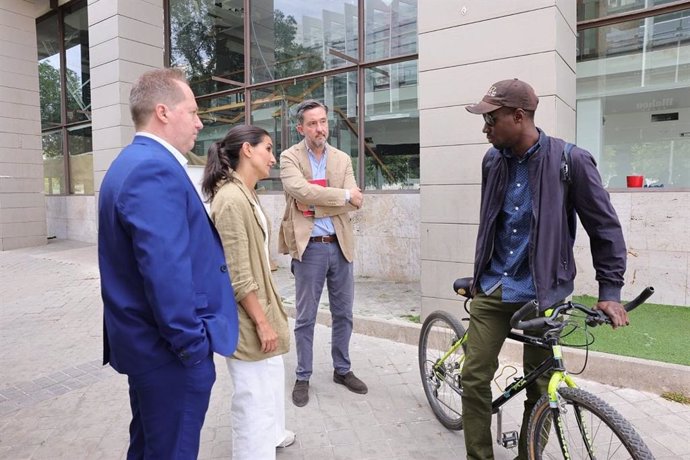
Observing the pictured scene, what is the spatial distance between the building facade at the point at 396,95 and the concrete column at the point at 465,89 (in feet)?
0.05

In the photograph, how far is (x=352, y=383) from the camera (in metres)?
4.07

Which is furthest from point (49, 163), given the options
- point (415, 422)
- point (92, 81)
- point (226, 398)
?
point (415, 422)

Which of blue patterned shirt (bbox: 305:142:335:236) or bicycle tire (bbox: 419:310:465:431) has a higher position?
blue patterned shirt (bbox: 305:142:335:236)

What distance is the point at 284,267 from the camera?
9219 mm

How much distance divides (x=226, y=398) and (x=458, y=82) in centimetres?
355

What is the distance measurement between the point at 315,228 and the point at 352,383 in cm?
128

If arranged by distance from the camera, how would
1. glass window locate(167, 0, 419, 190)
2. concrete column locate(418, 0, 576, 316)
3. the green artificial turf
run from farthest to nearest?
1. glass window locate(167, 0, 419, 190)
2. concrete column locate(418, 0, 576, 316)
3. the green artificial turf

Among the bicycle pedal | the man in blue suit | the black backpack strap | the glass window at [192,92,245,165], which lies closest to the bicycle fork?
the bicycle pedal

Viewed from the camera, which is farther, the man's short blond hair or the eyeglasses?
the eyeglasses

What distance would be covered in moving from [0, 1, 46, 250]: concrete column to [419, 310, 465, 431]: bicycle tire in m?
12.7

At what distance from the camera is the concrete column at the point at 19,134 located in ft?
41.4

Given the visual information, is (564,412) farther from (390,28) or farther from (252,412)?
(390,28)

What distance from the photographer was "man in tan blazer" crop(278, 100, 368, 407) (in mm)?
3793

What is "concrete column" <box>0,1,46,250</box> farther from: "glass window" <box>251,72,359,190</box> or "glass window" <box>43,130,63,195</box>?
"glass window" <box>251,72,359,190</box>
